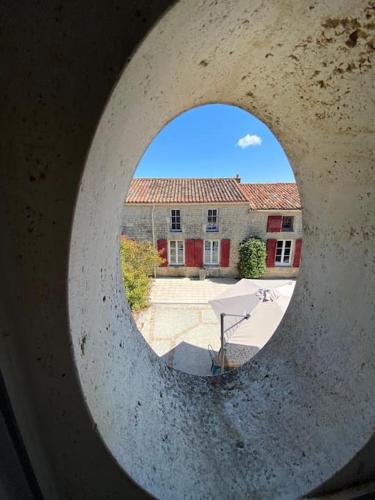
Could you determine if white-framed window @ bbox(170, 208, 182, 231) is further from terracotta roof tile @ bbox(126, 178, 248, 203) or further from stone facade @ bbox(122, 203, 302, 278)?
terracotta roof tile @ bbox(126, 178, 248, 203)

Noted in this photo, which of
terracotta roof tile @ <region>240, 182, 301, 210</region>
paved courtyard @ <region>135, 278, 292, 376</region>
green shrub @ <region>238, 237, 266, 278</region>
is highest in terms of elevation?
terracotta roof tile @ <region>240, 182, 301, 210</region>

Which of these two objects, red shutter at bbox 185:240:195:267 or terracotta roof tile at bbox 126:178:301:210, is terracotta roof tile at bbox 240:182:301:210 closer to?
terracotta roof tile at bbox 126:178:301:210

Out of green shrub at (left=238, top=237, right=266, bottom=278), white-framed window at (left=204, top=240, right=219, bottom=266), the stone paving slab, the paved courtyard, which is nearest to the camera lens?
the paved courtyard

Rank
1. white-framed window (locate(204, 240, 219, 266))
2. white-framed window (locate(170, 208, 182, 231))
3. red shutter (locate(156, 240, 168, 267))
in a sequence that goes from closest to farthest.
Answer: white-framed window (locate(170, 208, 182, 231)) → red shutter (locate(156, 240, 168, 267)) → white-framed window (locate(204, 240, 219, 266))

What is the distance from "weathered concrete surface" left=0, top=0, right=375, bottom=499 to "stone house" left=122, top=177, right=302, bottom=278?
→ 8.35 metres

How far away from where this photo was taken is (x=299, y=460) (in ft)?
2.39

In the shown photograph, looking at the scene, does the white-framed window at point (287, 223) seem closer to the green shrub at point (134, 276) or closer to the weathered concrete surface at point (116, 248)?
the green shrub at point (134, 276)

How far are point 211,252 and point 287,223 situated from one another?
9.75 feet

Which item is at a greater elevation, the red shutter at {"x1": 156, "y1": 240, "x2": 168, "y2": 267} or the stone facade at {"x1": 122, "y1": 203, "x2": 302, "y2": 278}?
the stone facade at {"x1": 122, "y1": 203, "x2": 302, "y2": 278}

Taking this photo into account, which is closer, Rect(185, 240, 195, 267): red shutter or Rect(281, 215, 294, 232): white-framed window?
Rect(281, 215, 294, 232): white-framed window

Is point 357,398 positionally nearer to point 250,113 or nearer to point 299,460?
point 299,460

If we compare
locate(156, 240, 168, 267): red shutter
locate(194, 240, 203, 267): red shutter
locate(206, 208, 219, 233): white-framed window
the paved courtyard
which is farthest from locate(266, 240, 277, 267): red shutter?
locate(156, 240, 168, 267): red shutter

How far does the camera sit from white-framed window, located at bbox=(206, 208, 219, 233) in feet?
30.6

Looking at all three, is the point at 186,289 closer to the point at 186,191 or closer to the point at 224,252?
the point at 224,252
